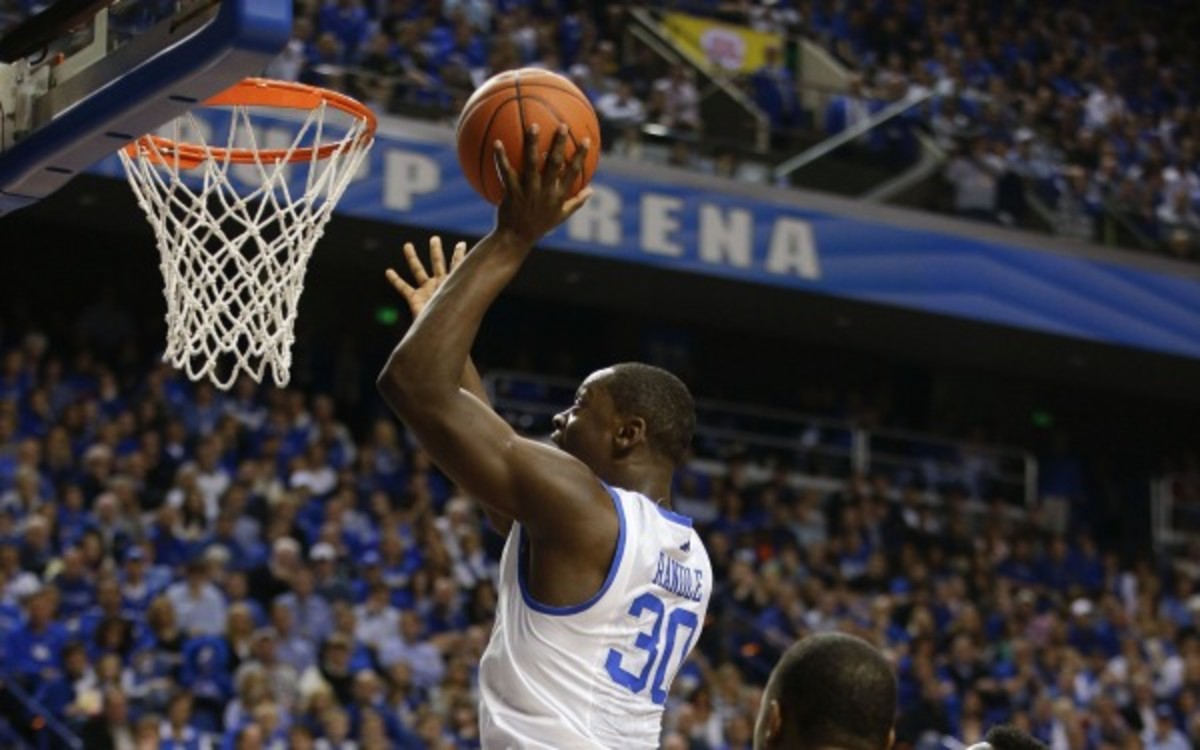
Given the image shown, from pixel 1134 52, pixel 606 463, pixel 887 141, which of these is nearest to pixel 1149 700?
pixel 887 141

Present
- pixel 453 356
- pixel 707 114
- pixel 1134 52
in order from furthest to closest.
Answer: pixel 1134 52 → pixel 707 114 → pixel 453 356

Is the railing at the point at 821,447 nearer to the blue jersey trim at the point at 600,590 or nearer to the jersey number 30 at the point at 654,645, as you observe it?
the jersey number 30 at the point at 654,645

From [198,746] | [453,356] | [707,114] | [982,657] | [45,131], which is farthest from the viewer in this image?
[707,114]

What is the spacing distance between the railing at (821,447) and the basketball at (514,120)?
11.6 m

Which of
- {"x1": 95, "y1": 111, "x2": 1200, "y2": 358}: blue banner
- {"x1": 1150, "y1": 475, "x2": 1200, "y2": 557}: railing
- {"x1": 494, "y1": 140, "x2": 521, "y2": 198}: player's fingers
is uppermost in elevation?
{"x1": 494, "y1": 140, "x2": 521, "y2": 198}: player's fingers

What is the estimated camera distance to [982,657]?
14484 mm

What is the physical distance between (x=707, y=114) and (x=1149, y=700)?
5315 millimetres

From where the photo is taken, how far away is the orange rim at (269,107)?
5.43 metres

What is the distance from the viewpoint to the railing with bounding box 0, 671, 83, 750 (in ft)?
33.3

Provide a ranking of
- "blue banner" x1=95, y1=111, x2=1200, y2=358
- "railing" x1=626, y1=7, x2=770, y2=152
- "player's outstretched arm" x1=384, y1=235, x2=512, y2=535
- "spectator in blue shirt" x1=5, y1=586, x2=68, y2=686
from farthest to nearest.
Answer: "railing" x1=626, y1=7, x2=770, y2=152
"blue banner" x1=95, y1=111, x2=1200, y2=358
"spectator in blue shirt" x1=5, y1=586, x2=68, y2=686
"player's outstretched arm" x1=384, y1=235, x2=512, y2=535

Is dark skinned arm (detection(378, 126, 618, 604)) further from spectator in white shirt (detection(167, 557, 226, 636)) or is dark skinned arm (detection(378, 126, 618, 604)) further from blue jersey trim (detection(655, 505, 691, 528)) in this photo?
spectator in white shirt (detection(167, 557, 226, 636))

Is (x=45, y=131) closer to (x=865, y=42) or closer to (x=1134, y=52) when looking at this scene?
(x=865, y=42)

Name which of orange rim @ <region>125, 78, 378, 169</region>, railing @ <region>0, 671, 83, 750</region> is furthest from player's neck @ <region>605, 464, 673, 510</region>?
railing @ <region>0, 671, 83, 750</region>

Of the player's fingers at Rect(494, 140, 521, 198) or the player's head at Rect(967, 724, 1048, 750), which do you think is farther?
the player's head at Rect(967, 724, 1048, 750)
